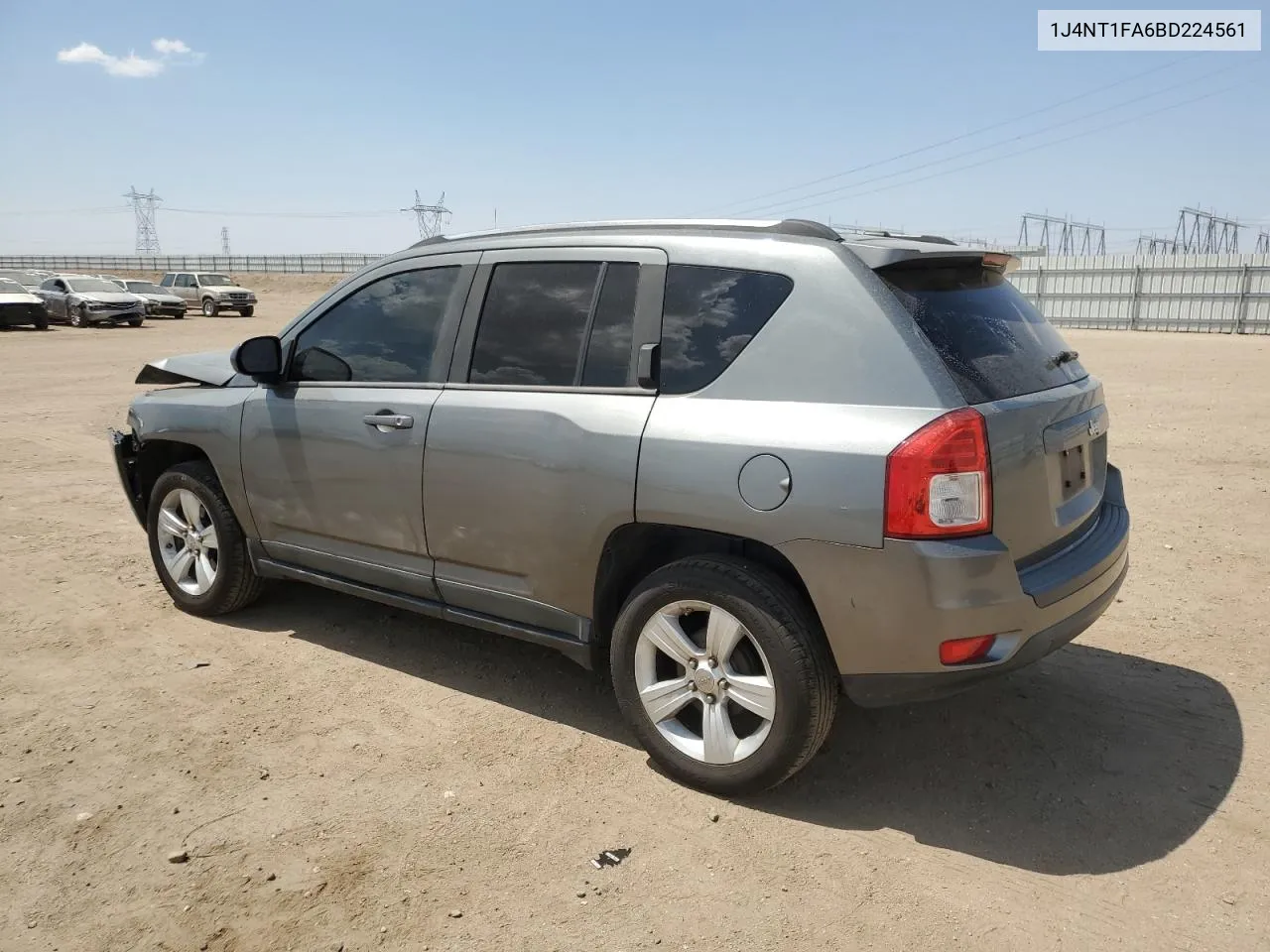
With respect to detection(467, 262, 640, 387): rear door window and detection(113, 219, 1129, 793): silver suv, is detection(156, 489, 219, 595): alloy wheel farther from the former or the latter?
detection(467, 262, 640, 387): rear door window

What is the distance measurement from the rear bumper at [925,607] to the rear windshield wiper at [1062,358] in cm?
77

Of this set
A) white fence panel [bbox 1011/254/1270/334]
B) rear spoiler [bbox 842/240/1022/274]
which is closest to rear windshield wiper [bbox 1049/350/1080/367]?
rear spoiler [bbox 842/240/1022/274]

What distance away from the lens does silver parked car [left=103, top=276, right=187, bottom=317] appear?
3294 centimetres

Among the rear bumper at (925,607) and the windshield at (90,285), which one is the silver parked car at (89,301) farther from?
the rear bumper at (925,607)

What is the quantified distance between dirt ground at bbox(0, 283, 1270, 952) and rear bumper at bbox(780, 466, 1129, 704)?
0.57 m

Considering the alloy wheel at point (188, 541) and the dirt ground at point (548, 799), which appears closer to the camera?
the dirt ground at point (548, 799)

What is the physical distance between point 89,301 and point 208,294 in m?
7.41

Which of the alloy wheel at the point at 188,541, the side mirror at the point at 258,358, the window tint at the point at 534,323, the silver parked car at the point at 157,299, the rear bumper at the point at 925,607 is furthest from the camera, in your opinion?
the silver parked car at the point at 157,299

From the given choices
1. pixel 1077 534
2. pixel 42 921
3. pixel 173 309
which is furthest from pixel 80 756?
pixel 173 309

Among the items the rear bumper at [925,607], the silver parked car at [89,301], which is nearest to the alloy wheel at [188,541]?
the rear bumper at [925,607]

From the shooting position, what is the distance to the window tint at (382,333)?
13.1 feet

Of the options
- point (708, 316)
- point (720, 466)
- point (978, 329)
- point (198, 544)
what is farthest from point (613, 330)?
point (198, 544)

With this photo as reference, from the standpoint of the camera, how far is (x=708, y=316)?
3229 millimetres

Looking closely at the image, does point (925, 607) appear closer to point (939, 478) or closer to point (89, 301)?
point (939, 478)
